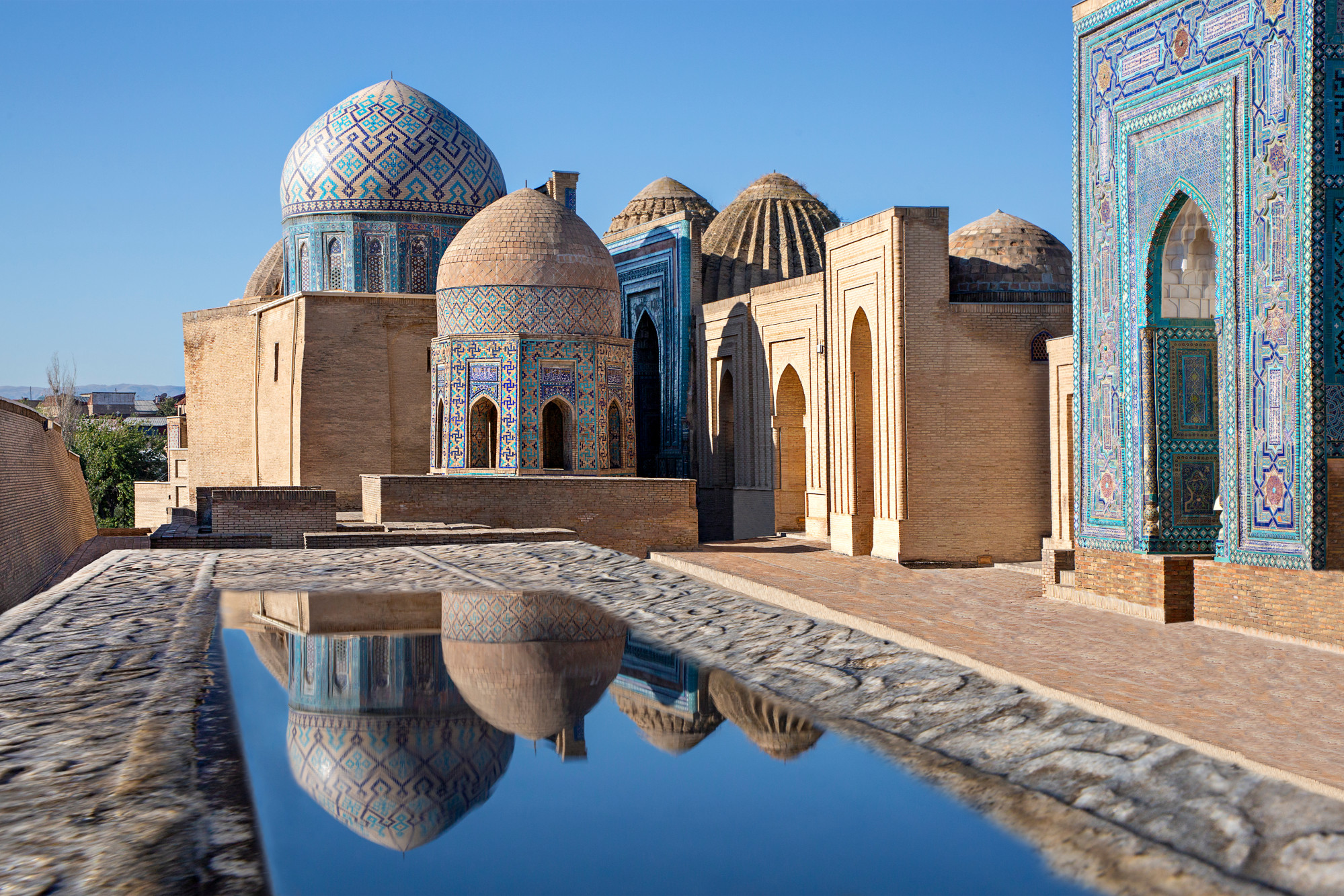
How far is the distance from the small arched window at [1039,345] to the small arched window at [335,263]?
12173 millimetres

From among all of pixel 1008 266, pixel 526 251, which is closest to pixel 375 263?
pixel 526 251

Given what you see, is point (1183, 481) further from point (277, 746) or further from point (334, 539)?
point (334, 539)

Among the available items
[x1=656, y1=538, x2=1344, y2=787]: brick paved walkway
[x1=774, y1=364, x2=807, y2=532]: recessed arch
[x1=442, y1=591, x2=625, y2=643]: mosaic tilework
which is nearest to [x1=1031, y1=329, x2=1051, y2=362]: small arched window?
[x1=656, y1=538, x2=1344, y2=787]: brick paved walkway

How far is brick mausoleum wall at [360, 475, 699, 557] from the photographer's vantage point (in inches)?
589

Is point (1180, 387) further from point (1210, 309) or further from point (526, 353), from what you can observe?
point (526, 353)

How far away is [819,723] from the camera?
5.17 metres

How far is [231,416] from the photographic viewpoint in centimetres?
2167

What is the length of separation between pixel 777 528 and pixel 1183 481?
9.36 m

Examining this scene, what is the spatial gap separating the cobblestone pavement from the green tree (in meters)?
27.4

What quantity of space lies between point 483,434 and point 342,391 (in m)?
2.75

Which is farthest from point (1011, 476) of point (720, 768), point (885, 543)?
point (720, 768)

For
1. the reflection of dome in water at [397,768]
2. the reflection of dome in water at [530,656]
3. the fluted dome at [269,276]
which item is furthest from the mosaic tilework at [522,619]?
the fluted dome at [269,276]

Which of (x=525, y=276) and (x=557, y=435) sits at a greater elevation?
(x=525, y=276)

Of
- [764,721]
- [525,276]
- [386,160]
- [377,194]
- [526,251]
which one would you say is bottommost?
[764,721]
